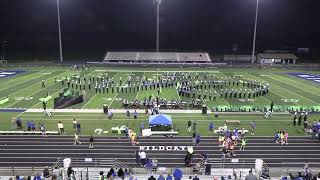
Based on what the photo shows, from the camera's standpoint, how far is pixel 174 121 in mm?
25281

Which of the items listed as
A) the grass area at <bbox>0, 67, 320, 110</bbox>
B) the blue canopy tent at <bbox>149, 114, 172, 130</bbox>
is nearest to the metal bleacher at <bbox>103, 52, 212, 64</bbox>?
the grass area at <bbox>0, 67, 320, 110</bbox>

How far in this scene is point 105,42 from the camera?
81.6 m

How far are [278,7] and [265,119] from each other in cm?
5224

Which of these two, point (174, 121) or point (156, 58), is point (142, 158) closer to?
point (174, 121)

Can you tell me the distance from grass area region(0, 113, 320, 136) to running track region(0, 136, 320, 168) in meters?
1.68

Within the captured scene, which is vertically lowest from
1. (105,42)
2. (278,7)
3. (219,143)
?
(219,143)

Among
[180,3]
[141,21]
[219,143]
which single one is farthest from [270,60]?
[219,143]

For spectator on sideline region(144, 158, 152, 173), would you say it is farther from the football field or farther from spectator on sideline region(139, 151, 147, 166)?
the football field

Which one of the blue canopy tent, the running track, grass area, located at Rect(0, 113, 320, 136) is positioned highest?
the blue canopy tent

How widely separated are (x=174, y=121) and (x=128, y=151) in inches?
266

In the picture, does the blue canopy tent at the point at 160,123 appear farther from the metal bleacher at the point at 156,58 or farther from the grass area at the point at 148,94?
the metal bleacher at the point at 156,58

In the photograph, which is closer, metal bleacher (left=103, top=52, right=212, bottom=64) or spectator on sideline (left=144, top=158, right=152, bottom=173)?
spectator on sideline (left=144, top=158, right=152, bottom=173)

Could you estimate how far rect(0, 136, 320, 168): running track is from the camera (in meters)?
17.8

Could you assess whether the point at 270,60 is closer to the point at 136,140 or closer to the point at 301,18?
the point at 301,18
